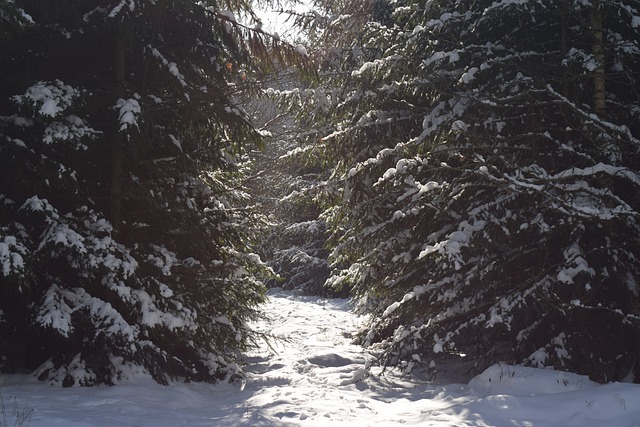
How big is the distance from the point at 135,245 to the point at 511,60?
5.35m

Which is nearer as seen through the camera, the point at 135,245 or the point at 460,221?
the point at 135,245

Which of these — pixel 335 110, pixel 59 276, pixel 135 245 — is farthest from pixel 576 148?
pixel 59 276

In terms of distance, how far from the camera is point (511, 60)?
6.98m

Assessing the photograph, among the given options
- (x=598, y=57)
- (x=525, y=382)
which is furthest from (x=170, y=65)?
(x=525, y=382)

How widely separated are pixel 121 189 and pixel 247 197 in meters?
2.40

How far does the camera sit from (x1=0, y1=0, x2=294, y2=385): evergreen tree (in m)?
5.35

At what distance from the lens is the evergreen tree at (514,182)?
618 cm

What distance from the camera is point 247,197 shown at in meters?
8.62

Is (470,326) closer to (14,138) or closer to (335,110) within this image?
(335,110)

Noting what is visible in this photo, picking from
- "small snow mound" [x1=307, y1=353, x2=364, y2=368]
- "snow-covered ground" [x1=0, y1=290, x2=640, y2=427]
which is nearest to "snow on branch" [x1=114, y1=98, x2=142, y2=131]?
"snow-covered ground" [x1=0, y1=290, x2=640, y2=427]

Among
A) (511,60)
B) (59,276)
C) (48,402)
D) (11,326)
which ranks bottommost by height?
(48,402)

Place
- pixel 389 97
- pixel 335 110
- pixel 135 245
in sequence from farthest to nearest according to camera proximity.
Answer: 1. pixel 335 110
2. pixel 389 97
3. pixel 135 245

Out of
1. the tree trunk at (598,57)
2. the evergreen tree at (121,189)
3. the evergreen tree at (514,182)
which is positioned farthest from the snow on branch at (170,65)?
the tree trunk at (598,57)

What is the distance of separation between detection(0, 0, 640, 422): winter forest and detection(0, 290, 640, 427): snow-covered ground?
0.37 meters
